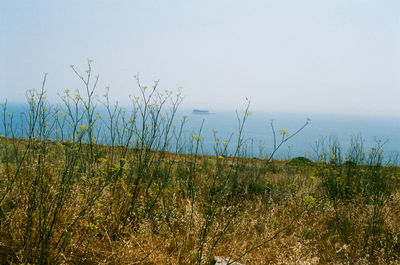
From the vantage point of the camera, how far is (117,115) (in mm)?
3297

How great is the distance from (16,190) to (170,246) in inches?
70.4

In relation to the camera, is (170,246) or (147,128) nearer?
(170,246)

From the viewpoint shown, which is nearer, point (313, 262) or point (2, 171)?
point (313, 262)

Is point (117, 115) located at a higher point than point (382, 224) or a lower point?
higher

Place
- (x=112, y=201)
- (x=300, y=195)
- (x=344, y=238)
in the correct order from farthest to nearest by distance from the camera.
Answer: (x=300, y=195) < (x=344, y=238) < (x=112, y=201)

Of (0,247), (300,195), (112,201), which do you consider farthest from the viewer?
(300,195)

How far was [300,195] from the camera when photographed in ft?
12.9

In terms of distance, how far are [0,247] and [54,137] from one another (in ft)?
4.70

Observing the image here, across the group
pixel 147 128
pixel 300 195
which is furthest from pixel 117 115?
pixel 300 195

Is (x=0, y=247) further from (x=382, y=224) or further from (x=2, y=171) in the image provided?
(x=382, y=224)

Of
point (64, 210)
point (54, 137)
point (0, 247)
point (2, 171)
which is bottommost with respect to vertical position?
point (0, 247)

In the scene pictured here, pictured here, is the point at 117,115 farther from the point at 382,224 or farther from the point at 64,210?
the point at 382,224

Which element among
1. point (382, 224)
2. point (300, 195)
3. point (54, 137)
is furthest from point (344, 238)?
point (54, 137)

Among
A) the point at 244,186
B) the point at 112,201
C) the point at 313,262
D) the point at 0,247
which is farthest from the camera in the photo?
the point at 244,186
